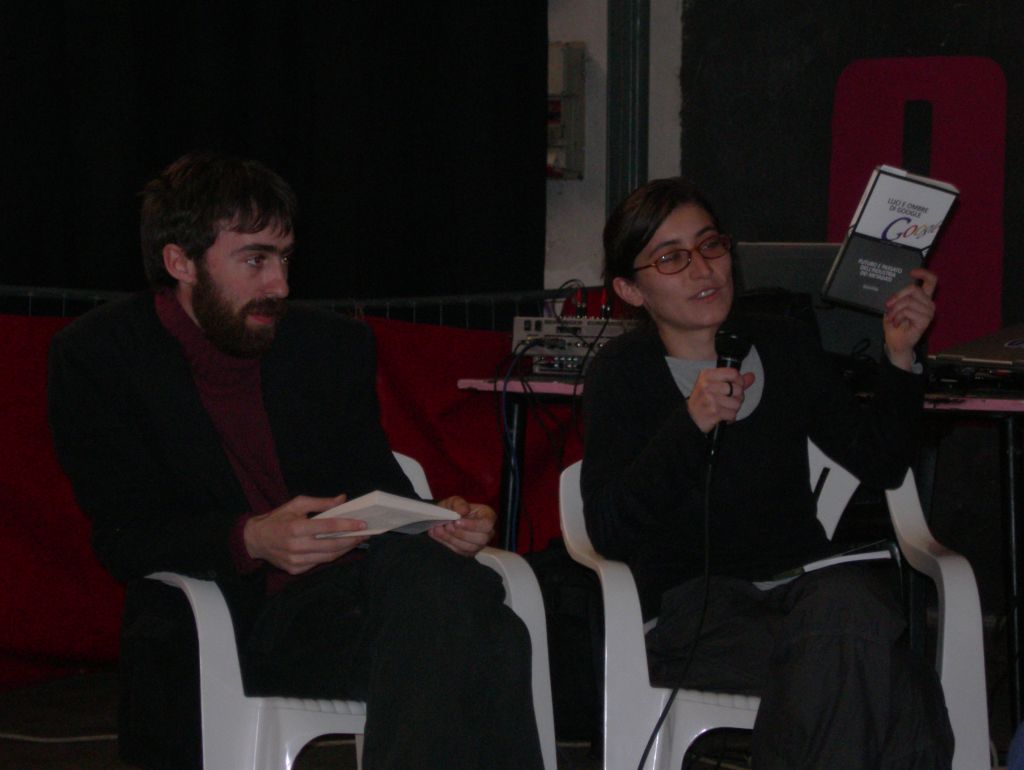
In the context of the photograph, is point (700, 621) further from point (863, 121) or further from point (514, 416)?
point (863, 121)

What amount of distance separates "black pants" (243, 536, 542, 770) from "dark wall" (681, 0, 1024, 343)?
2551 mm

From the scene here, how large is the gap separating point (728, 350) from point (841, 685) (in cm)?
50

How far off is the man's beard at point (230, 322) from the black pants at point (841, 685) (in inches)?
33.1

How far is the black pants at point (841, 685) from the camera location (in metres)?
1.62

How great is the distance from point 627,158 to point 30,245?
1.96m

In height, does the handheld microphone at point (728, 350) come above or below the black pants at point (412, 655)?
above

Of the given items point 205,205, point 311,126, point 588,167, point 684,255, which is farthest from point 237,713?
point 588,167

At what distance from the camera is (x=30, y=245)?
319cm

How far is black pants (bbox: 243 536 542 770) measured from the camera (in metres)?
1.58

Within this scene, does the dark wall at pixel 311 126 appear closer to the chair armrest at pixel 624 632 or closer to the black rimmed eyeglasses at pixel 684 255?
the black rimmed eyeglasses at pixel 684 255

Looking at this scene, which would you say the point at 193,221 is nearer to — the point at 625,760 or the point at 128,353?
the point at 128,353

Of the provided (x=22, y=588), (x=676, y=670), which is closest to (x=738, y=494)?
(x=676, y=670)

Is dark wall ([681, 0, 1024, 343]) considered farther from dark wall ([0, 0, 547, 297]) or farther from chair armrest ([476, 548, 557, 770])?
chair armrest ([476, 548, 557, 770])

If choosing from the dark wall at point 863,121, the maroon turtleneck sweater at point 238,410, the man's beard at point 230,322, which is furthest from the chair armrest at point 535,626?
the dark wall at point 863,121
